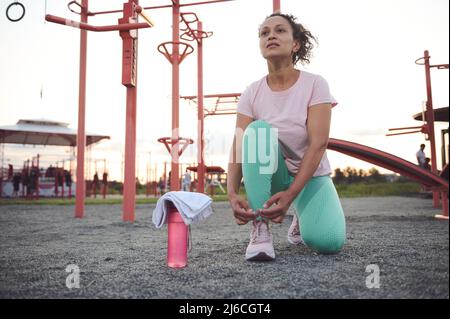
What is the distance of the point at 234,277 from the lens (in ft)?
3.71

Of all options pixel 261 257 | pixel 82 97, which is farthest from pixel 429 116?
pixel 82 97

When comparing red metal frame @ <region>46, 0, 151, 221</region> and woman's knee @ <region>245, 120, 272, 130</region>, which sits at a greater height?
red metal frame @ <region>46, 0, 151, 221</region>

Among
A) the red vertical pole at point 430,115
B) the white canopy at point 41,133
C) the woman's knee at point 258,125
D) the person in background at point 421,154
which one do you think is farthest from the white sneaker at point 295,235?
the white canopy at point 41,133

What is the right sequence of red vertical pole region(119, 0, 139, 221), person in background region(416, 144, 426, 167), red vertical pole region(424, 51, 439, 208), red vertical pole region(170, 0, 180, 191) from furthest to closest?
person in background region(416, 144, 426, 167) → red vertical pole region(170, 0, 180, 191) → red vertical pole region(424, 51, 439, 208) → red vertical pole region(119, 0, 139, 221)

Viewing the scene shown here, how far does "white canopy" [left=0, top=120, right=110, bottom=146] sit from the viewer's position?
10.5m

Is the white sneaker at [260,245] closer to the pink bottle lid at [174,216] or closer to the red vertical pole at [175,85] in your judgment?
the pink bottle lid at [174,216]

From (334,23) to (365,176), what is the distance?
11871mm

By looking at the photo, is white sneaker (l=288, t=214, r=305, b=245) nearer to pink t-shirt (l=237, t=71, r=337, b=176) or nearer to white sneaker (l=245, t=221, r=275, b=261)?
pink t-shirt (l=237, t=71, r=337, b=176)

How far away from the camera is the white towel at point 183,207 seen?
1241 mm

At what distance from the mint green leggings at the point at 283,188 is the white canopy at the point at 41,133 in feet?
33.1

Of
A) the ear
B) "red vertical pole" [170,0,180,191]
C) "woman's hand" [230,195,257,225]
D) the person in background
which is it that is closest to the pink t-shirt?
the ear

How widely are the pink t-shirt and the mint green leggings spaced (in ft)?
0.14

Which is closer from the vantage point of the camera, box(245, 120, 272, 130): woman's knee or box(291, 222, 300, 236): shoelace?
box(245, 120, 272, 130): woman's knee

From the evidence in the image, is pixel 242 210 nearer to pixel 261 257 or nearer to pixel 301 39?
pixel 261 257
